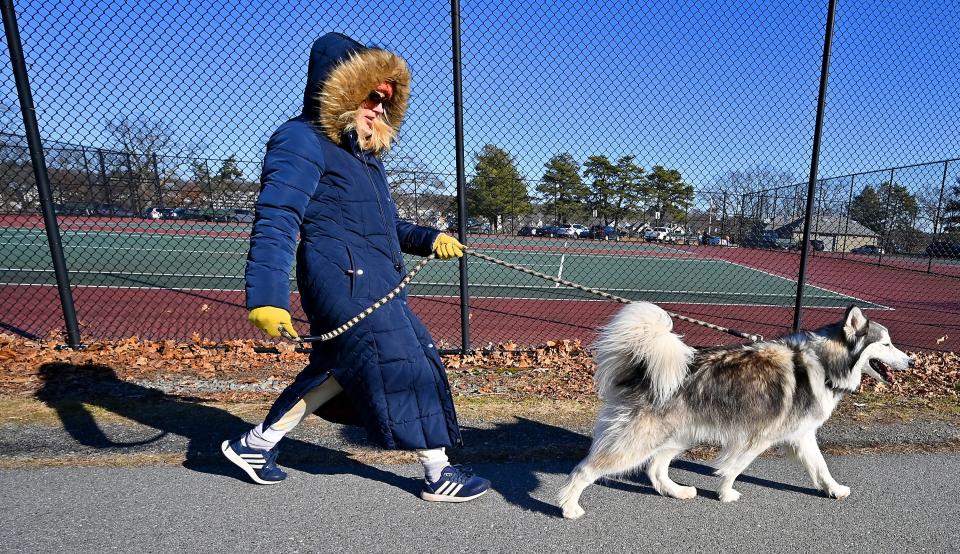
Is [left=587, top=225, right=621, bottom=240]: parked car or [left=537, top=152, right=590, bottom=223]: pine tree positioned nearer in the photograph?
[left=537, top=152, right=590, bottom=223]: pine tree

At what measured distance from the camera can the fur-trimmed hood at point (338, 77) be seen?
225 cm

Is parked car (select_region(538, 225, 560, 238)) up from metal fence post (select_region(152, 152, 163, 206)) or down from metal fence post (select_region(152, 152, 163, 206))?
down

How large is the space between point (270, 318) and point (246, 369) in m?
3.08

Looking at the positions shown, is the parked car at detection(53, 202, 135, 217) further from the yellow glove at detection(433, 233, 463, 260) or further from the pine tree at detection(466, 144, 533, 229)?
the yellow glove at detection(433, 233, 463, 260)

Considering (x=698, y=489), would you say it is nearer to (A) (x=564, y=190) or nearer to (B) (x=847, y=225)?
(A) (x=564, y=190)

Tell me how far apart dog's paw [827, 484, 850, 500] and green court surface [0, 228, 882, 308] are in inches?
295

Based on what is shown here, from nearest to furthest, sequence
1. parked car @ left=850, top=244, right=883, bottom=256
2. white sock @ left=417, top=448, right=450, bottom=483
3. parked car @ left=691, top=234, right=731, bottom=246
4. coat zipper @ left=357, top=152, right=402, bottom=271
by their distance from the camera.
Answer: coat zipper @ left=357, top=152, right=402, bottom=271
white sock @ left=417, top=448, right=450, bottom=483
parked car @ left=691, top=234, right=731, bottom=246
parked car @ left=850, top=244, right=883, bottom=256

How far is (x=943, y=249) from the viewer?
698 inches

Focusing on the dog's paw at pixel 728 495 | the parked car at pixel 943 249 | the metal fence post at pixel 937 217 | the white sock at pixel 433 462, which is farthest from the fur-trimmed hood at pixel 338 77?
the parked car at pixel 943 249

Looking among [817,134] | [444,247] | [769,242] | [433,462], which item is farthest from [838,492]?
[769,242]

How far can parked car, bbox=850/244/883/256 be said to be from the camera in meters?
20.5

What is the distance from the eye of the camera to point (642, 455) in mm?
2598

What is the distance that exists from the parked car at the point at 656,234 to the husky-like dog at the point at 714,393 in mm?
11225

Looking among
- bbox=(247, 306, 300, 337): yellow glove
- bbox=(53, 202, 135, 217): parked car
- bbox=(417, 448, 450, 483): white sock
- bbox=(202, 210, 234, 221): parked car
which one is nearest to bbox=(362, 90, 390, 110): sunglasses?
bbox=(247, 306, 300, 337): yellow glove
